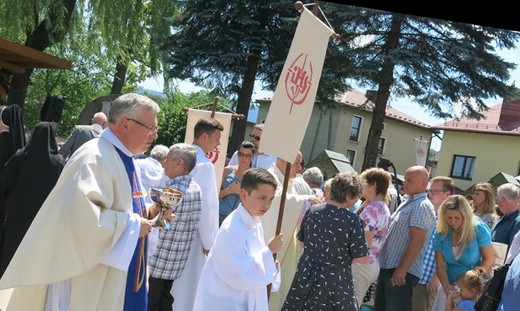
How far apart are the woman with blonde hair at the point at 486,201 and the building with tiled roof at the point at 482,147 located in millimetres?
36170

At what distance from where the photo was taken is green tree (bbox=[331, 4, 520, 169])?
23.3m

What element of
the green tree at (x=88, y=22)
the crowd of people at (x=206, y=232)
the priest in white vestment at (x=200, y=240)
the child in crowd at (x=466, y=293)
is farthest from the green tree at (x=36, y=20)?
the child in crowd at (x=466, y=293)

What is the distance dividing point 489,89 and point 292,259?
19044 millimetres

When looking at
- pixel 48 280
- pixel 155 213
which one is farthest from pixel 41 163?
pixel 48 280

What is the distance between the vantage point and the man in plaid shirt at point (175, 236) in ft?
18.5

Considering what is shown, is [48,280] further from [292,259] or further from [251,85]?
[251,85]

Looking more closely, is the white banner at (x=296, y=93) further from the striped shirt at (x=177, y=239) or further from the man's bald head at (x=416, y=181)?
the man's bald head at (x=416, y=181)

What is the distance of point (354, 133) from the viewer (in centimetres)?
5319

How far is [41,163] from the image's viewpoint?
610 cm

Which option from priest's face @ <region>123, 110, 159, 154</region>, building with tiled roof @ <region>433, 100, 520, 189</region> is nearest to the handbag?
priest's face @ <region>123, 110, 159, 154</region>

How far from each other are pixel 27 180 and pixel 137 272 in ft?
8.02

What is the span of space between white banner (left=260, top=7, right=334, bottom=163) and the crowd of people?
227mm

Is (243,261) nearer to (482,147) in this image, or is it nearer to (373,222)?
(373,222)

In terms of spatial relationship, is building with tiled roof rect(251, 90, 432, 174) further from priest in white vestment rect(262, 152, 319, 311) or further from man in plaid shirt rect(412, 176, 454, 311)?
man in plaid shirt rect(412, 176, 454, 311)
